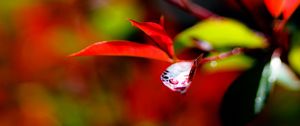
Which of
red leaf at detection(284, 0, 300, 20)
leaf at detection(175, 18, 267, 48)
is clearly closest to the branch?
leaf at detection(175, 18, 267, 48)

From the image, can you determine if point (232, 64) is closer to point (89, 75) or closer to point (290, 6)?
point (290, 6)

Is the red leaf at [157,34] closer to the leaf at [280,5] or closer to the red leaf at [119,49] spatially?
the red leaf at [119,49]

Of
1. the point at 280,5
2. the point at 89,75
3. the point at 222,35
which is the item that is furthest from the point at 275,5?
the point at 89,75

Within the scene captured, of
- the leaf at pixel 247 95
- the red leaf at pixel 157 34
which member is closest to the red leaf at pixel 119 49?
the red leaf at pixel 157 34

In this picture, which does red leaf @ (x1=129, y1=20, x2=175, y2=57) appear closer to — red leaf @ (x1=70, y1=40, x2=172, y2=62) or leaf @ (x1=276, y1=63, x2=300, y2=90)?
red leaf @ (x1=70, y1=40, x2=172, y2=62)

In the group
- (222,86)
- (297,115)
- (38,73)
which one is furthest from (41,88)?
(297,115)

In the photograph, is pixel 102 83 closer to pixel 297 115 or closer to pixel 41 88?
pixel 41 88
